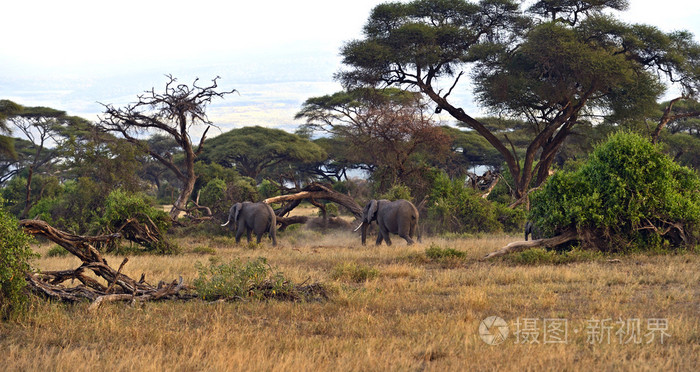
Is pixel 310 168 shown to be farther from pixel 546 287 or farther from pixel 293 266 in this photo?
pixel 546 287

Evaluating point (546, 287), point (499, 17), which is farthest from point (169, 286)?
point (499, 17)

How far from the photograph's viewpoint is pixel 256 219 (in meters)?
19.5

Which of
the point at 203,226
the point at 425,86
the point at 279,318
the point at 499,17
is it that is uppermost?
the point at 499,17

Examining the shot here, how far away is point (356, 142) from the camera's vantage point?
27.9 meters

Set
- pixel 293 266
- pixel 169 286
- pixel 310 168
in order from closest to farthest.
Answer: pixel 169 286, pixel 293 266, pixel 310 168

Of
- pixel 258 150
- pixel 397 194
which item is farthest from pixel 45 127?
pixel 397 194

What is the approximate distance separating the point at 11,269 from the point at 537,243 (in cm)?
990

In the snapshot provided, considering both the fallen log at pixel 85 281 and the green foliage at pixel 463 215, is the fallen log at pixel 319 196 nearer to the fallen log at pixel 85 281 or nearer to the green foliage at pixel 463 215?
the green foliage at pixel 463 215

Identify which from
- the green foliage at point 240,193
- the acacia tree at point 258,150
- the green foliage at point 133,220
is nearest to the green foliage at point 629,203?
the green foliage at point 133,220

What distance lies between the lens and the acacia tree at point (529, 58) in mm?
25188

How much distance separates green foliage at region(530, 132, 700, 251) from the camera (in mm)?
13484

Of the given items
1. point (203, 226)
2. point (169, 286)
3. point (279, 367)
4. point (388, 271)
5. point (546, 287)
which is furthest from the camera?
point (203, 226)

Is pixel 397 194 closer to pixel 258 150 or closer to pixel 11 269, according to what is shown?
pixel 11 269

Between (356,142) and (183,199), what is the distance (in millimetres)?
7572
